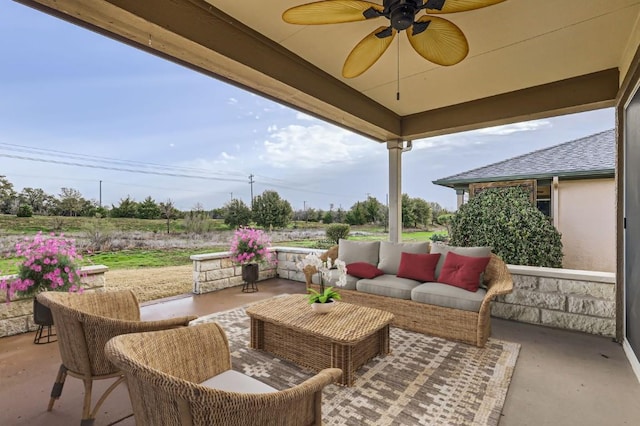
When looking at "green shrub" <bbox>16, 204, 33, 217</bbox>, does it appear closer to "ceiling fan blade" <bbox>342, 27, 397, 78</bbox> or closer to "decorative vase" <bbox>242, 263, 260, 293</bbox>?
"decorative vase" <bbox>242, 263, 260, 293</bbox>

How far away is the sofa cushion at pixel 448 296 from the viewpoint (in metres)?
3.03

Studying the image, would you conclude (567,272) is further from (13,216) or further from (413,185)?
(13,216)

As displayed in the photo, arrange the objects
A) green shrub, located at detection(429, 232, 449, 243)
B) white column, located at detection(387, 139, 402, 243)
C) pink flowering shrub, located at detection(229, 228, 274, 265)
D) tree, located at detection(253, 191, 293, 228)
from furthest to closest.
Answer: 1. green shrub, located at detection(429, 232, 449, 243)
2. tree, located at detection(253, 191, 293, 228)
3. white column, located at detection(387, 139, 402, 243)
4. pink flowering shrub, located at detection(229, 228, 274, 265)

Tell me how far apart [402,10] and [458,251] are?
9.00 ft

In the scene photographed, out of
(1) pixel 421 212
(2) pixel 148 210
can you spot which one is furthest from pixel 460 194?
(2) pixel 148 210

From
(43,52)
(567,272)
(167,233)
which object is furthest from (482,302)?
(43,52)

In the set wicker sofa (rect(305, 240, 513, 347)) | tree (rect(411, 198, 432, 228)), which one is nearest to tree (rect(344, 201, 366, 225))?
tree (rect(411, 198, 432, 228))

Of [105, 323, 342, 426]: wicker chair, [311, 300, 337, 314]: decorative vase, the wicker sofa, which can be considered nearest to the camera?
[105, 323, 342, 426]: wicker chair

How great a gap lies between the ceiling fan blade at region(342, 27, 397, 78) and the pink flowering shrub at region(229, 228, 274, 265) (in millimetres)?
3166

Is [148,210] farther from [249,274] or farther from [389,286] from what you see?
[389,286]

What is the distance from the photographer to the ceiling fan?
182 centimetres

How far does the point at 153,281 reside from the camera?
4688mm

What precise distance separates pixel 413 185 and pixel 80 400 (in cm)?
552

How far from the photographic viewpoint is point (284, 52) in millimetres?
3029
